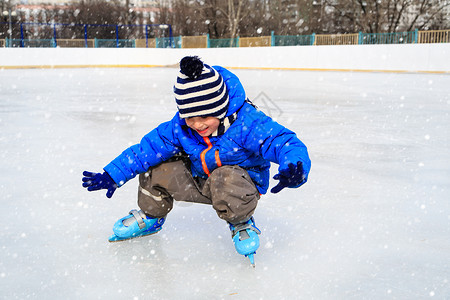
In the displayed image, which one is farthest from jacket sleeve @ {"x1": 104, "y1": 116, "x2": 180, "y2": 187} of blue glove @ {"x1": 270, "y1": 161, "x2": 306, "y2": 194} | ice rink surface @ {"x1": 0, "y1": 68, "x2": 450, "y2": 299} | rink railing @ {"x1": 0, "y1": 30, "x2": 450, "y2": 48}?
rink railing @ {"x1": 0, "y1": 30, "x2": 450, "y2": 48}

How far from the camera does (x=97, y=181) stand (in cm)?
146

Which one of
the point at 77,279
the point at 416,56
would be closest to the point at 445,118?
the point at 77,279

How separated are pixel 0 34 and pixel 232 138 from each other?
992 inches

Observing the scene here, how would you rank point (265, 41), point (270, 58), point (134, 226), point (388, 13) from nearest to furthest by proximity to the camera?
point (134, 226) → point (270, 58) → point (265, 41) → point (388, 13)

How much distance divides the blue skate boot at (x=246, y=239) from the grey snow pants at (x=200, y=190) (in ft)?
0.08

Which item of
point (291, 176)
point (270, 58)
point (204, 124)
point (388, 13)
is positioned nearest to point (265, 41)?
point (270, 58)

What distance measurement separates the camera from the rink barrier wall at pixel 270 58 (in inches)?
473

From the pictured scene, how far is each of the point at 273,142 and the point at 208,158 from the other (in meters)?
0.22

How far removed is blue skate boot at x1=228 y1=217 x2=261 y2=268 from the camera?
1.41 metres

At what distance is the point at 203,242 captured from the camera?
5.19ft

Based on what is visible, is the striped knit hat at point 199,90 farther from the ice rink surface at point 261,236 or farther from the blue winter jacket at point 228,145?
the ice rink surface at point 261,236

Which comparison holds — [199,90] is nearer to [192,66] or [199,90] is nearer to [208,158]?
[192,66]

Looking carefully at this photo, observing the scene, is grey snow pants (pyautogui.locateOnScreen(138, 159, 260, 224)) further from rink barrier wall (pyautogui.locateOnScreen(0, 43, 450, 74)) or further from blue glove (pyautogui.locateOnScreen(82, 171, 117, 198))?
rink barrier wall (pyautogui.locateOnScreen(0, 43, 450, 74))

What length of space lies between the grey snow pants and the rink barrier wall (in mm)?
11304
